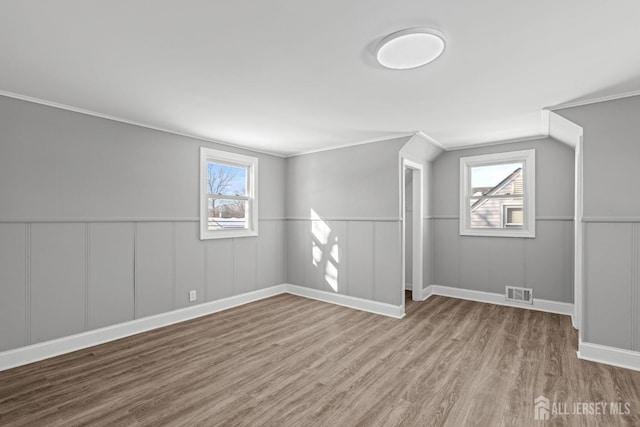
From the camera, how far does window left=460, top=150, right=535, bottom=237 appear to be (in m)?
4.49

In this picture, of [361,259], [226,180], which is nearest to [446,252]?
[361,259]

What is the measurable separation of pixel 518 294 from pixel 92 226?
5646 mm

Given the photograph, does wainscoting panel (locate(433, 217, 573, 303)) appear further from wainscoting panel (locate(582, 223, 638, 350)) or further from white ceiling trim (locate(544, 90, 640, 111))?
white ceiling trim (locate(544, 90, 640, 111))

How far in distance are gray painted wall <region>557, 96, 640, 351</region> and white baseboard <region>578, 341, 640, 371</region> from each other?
5 centimetres

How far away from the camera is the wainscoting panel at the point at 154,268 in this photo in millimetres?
3637

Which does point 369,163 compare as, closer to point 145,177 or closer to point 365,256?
point 365,256

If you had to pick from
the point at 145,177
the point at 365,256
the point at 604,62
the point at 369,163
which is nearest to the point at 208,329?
the point at 145,177

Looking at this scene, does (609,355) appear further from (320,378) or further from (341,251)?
(341,251)

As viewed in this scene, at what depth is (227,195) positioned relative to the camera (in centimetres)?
470

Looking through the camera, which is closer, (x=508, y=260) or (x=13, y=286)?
(x=13, y=286)

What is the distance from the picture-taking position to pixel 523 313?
4.27 metres

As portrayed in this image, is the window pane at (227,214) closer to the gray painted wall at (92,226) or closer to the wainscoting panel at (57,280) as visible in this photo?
the gray painted wall at (92,226)

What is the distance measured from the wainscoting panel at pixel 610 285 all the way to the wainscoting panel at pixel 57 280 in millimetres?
5085

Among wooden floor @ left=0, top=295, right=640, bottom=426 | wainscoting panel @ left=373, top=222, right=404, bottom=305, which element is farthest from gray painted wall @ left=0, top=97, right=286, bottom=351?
wainscoting panel @ left=373, top=222, right=404, bottom=305
